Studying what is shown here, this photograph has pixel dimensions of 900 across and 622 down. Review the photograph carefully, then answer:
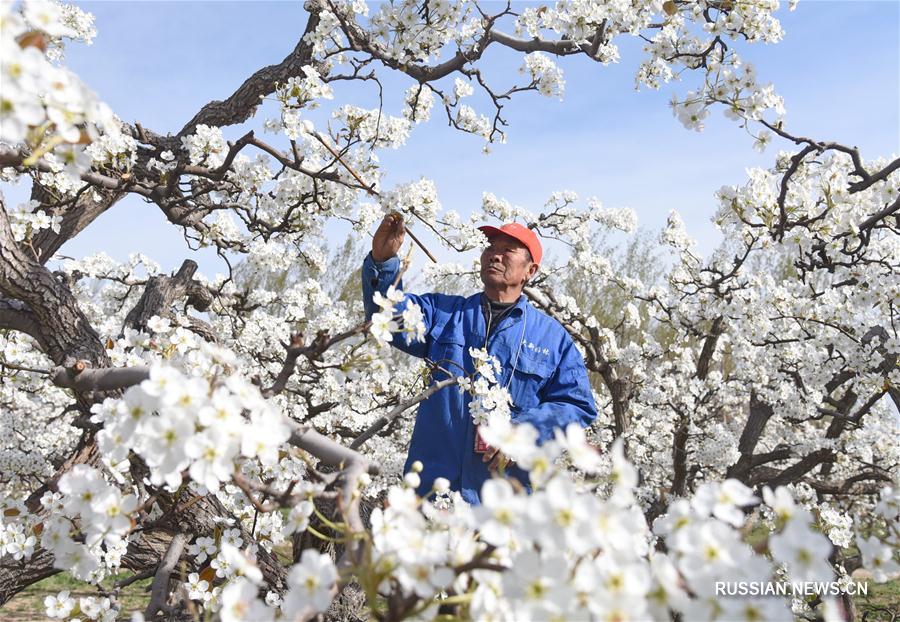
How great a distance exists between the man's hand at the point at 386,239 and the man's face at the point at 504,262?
0.51m

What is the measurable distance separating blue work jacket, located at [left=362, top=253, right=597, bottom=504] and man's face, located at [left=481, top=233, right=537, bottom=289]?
13 centimetres

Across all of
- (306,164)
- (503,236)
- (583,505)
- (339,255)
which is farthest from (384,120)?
(339,255)

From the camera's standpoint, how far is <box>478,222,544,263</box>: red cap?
332cm

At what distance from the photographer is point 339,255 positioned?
65.7 feet

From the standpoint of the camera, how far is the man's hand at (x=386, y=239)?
2988mm

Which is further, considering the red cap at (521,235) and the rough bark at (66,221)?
the rough bark at (66,221)

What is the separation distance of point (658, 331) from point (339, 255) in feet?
33.0

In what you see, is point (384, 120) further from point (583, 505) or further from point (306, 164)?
point (583, 505)

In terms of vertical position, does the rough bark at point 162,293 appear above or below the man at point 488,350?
above

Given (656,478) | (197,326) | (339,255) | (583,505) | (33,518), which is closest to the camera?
(583,505)

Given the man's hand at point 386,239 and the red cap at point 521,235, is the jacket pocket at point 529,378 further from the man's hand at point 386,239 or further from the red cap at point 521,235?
the man's hand at point 386,239

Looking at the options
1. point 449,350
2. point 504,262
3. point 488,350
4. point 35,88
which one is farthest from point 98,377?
point 504,262

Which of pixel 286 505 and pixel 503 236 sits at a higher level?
pixel 503 236

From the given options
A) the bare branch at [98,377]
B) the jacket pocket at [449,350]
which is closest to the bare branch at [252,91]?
the jacket pocket at [449,350]
